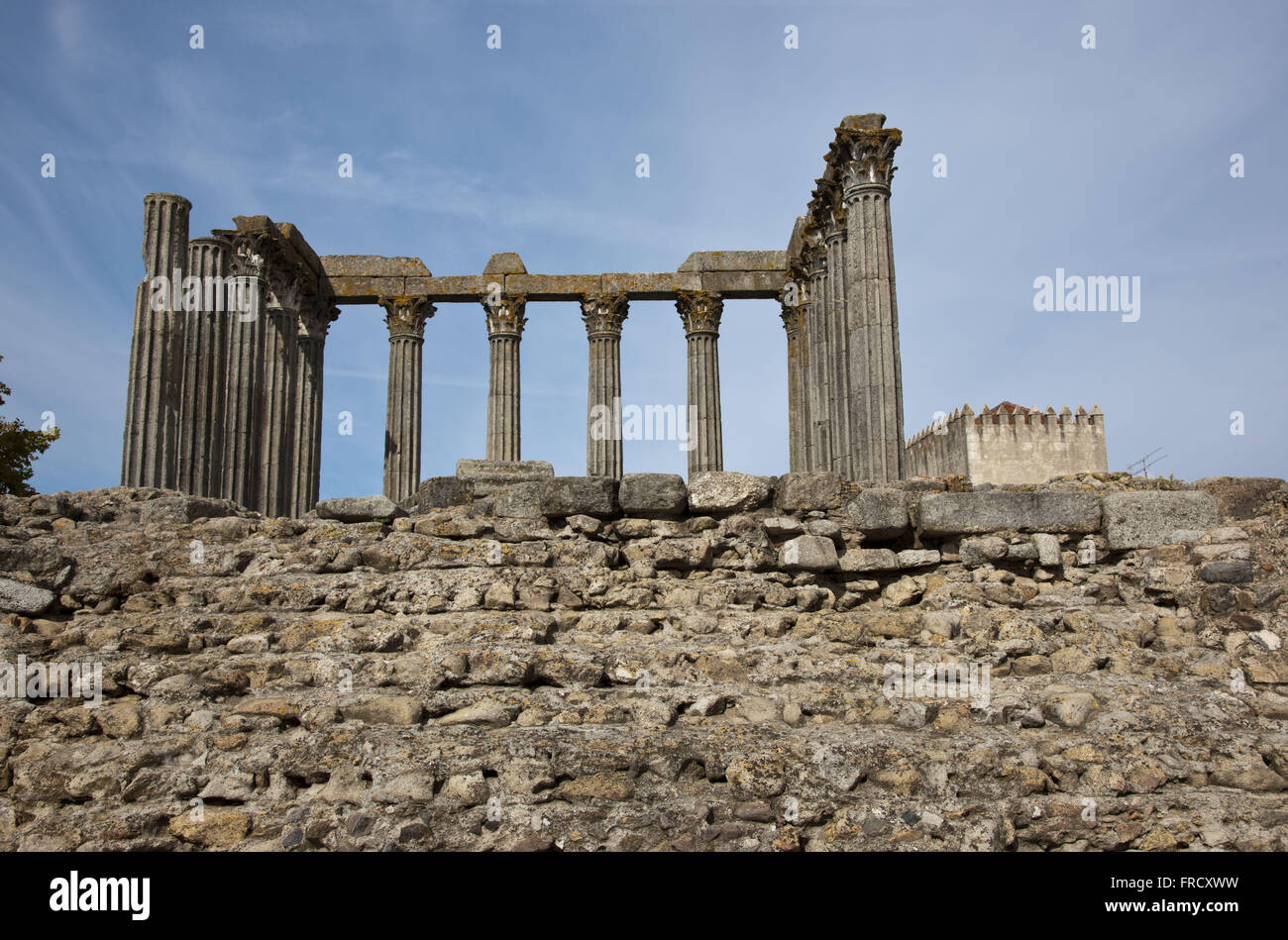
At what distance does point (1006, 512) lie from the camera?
8.55 metres

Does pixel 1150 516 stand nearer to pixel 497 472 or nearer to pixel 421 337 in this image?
pixel 497 472

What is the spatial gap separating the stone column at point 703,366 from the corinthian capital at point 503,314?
369 centimetres


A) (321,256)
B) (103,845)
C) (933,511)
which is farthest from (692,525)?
(321,256)

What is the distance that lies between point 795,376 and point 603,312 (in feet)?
14.9

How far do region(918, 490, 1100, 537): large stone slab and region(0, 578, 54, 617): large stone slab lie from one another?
7.51 meters

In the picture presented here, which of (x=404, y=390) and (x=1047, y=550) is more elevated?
(x=404, y=390)

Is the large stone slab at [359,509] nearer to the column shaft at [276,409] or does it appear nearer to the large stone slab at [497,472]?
the large stone slab at [497,472]

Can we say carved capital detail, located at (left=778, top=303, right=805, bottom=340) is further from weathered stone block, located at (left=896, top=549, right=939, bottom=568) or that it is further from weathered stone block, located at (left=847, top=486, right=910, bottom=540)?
weathered stone block, located at (left=896, top=549, right=939, bottom=568)

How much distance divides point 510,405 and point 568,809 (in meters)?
16.1

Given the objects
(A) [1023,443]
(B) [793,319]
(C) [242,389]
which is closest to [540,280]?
(B) [793,319]

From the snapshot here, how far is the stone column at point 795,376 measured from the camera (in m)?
19.8

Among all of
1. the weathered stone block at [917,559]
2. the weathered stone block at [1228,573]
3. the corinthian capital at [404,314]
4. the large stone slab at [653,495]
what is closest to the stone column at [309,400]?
the corinthian capital at [404,314]

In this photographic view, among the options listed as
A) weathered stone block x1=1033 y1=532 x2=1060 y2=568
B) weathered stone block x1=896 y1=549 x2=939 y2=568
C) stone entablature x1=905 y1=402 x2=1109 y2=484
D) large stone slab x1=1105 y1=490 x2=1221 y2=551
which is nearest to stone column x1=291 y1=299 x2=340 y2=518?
weathered stone block x1=896 y1=549 x2=939 y2=568
